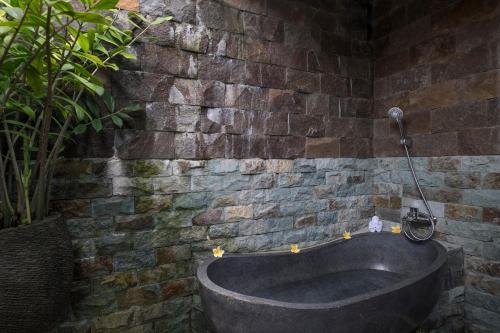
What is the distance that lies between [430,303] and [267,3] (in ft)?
6.81

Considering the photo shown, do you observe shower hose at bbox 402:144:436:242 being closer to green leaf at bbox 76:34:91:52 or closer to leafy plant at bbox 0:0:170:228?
leafy plant at bbox 0:0:170:228

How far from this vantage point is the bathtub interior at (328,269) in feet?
6.13

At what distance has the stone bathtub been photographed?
4.15ft

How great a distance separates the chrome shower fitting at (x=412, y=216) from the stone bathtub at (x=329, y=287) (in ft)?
0.22

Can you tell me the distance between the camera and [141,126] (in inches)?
66.9

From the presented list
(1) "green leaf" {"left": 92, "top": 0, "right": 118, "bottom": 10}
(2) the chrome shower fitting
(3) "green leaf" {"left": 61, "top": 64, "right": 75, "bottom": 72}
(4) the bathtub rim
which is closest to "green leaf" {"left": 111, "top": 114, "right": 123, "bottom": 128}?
(3) "green leaf" {"left": 61, "top": 64, "right": 75, "bottom": 72}

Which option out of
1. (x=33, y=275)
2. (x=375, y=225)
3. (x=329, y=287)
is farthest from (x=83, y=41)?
(x=375, y=225)

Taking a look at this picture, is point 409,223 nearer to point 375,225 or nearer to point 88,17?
point 375,225

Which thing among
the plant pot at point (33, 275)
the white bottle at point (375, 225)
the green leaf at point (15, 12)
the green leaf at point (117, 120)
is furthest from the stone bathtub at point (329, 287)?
the green leaf at point (15, 12)

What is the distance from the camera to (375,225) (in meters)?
2.46

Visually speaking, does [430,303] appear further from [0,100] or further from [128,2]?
[128,2]

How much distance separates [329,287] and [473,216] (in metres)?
1.02

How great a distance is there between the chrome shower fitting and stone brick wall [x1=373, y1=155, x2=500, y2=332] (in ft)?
0.13

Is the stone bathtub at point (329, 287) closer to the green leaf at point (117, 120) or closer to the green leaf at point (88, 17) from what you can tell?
the green leaf at point (117, 120)
